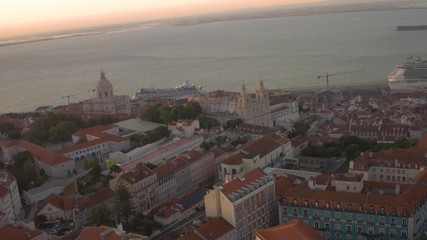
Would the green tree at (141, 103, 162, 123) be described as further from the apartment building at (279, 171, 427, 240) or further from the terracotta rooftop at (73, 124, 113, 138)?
the apartment building at (279, 171, 427, 240)

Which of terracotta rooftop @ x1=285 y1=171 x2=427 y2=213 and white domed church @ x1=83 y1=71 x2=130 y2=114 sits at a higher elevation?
terracotta rooftop @ x1=285 y1=171 x2=427 y2=213

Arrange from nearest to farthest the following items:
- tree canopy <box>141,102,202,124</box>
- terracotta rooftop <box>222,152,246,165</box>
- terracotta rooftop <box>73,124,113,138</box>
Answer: terracotta rooftop <box>222,152,246,165</box>, terracotta rooftop <box>73,124,113,138</box>, tree canopy <box>141,102,202,124</box>

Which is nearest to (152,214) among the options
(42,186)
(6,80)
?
(42,186)

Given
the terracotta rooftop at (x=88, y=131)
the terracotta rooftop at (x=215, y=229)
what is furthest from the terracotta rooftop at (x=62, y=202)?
the terracotta rooftop at (x=88, y=131)

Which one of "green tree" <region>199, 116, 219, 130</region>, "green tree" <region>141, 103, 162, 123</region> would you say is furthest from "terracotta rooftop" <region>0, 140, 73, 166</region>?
"green tree" <region>199, 116, 219, 130</region>

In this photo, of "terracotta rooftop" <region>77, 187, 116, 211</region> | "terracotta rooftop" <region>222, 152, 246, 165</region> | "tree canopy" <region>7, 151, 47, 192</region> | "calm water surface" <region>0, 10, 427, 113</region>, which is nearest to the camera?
"terracotta rooftop" <region>77, 187, 116, 211</region>

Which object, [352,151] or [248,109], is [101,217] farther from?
[248,109]

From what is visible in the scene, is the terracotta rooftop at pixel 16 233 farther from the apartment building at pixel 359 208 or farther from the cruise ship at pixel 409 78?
the cruise ship at pixel 409 78

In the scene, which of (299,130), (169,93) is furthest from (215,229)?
(169,93)
